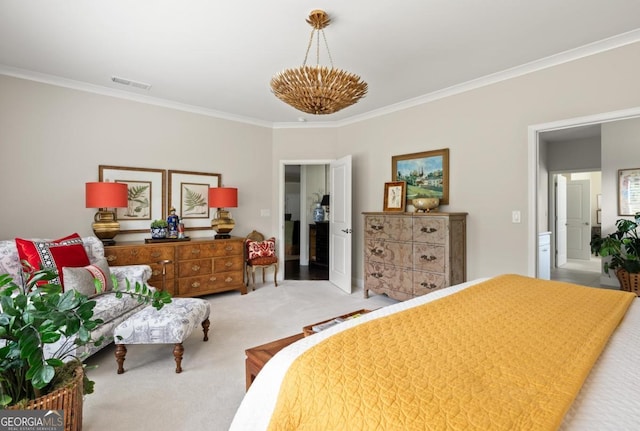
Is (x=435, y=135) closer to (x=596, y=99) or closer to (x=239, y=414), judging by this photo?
(x=596, y=99)

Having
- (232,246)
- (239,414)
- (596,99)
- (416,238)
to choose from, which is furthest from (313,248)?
(239,414)

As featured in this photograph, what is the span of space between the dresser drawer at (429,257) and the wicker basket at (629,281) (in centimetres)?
221

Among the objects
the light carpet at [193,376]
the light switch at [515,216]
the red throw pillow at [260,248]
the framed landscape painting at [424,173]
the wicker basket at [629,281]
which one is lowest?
the light carpet at [193,376]

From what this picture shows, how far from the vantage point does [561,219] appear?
258 inches

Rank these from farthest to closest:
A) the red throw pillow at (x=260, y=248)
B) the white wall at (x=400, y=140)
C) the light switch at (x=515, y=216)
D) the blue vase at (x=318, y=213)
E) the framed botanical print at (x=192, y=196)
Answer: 1. the blue vase at (x=318, y=213)
2. the red throw pillow at (x=260, y=248)
3. the framed botanical print at (x=192, y=196)
4. the light switch at (x=515, y=216)
5. the white wall at (x=400, y=140)

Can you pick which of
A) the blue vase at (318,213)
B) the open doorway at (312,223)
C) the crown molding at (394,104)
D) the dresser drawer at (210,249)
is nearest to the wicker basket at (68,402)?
the dresser drawer at (210,249)

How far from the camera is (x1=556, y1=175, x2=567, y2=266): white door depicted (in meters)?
6.33

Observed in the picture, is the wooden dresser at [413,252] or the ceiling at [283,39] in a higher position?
the ceiling at [283,39]

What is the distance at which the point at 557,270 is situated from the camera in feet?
20.0

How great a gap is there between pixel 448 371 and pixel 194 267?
3.64 metres

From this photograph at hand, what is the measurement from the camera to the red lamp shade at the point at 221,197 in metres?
4.36

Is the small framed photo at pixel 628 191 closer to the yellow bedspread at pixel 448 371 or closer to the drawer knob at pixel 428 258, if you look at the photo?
the drawer knob at pixel 428 258

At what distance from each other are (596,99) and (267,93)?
330 cm

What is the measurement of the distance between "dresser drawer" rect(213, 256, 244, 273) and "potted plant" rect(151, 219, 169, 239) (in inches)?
28.6
